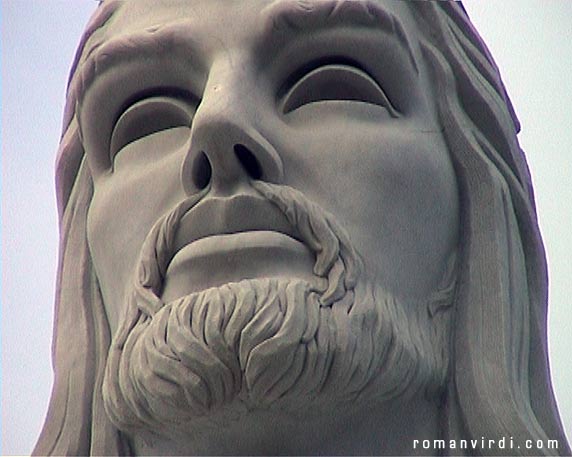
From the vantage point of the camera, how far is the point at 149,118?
395 centimetres

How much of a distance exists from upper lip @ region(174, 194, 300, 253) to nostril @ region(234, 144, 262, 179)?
11cm

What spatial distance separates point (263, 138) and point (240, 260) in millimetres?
418

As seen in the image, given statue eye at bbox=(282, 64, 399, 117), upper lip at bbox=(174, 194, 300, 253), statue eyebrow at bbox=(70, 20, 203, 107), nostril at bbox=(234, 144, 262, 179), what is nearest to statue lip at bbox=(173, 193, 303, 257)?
upper lip at bbox=(174, 194, 300, 253)

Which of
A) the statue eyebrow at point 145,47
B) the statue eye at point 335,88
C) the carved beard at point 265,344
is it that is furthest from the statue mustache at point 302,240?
the statue eyebrow at point 145,47

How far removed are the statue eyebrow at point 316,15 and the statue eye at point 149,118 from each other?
39cm

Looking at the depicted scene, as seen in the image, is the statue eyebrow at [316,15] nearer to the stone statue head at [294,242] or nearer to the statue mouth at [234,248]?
the stone statue head at [294,242]

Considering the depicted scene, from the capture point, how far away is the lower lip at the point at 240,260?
11.0 feet

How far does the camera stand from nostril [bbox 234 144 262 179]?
3.53 meters

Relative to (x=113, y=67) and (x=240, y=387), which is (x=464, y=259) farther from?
(x=113, y=67)

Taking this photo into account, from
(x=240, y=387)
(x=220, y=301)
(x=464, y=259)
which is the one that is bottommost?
(x=240, y=387)

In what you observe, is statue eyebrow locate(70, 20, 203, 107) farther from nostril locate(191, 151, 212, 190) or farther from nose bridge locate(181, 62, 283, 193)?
nostril locate(191, 151, 212, 190)

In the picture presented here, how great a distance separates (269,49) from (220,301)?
968mm

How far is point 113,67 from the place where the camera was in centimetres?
396

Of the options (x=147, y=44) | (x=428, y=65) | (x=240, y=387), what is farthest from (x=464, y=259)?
(x=147, y=44)
